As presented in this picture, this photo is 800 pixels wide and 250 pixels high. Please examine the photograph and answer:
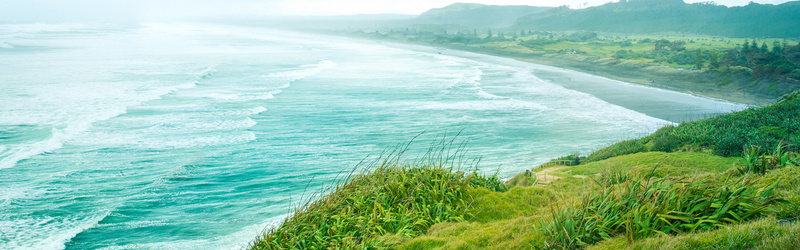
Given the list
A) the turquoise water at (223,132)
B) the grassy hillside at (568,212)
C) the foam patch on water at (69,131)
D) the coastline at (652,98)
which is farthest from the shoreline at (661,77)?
the foam patch on water at (69,131)

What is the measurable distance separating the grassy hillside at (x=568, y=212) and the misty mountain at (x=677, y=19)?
120 meters

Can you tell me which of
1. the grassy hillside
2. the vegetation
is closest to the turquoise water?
the grassy hillside

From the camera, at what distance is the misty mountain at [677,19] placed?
11106 centimetres

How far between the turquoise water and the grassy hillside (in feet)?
18.1

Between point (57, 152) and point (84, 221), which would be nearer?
point (84, 221)

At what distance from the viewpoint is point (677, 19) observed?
140 meters

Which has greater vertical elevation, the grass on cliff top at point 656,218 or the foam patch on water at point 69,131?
the grass on cliff top at point 656,218

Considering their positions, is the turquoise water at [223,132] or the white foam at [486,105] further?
the white foam at [486,105]

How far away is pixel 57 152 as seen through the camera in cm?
1883

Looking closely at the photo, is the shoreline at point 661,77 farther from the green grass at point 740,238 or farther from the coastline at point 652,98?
the green grass at point 740,238

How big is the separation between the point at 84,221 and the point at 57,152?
8.07 meters

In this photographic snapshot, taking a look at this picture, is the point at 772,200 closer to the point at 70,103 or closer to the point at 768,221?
the point at 768,221

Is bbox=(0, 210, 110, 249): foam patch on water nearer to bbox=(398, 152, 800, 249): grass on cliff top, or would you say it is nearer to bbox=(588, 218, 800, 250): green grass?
bbox=(398, 152, 800, 249): grass on cliff top

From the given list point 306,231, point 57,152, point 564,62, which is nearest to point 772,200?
point 306,231
